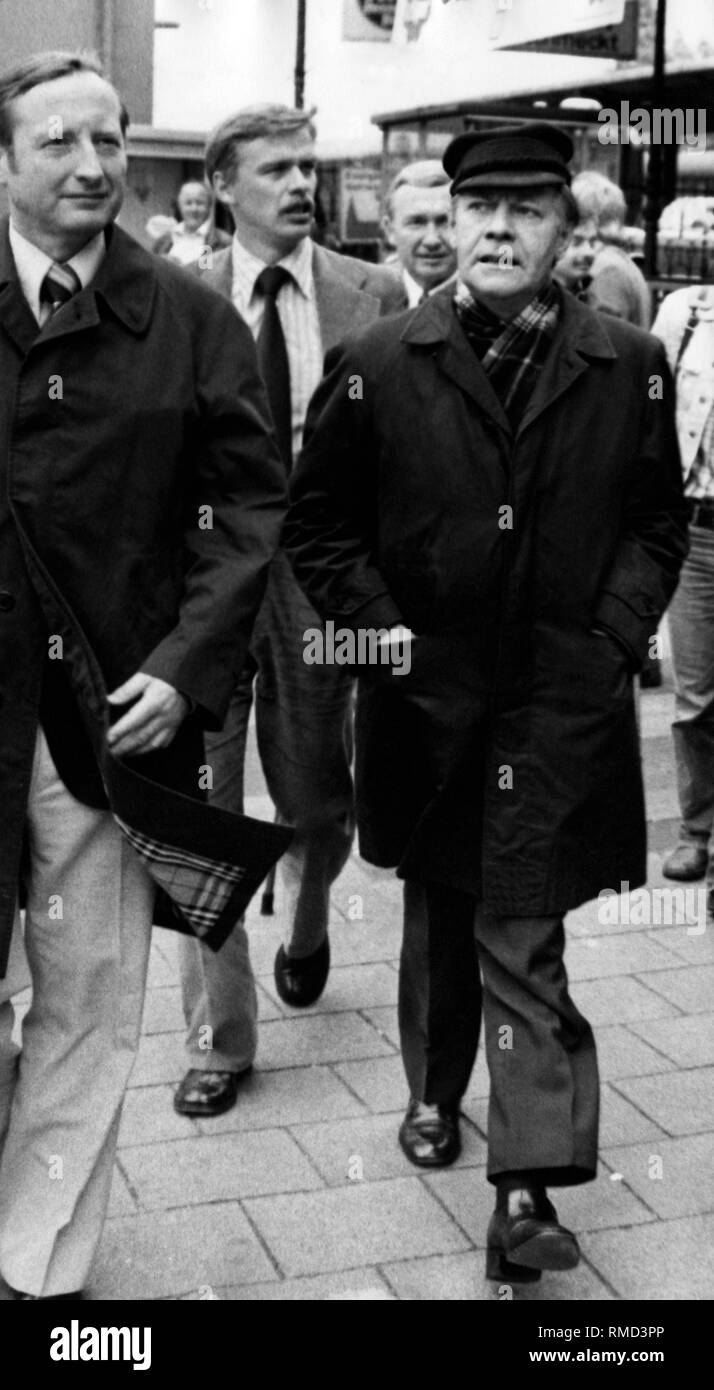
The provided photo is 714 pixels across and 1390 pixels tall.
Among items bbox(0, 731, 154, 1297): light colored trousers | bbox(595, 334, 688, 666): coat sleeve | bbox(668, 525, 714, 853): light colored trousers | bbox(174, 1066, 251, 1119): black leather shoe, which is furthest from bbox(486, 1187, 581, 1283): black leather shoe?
bbox(668, 525, 714, 853): light colored trousers

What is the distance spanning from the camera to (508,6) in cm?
1252

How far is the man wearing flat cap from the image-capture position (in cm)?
377

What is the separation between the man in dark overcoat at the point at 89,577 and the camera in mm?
3359

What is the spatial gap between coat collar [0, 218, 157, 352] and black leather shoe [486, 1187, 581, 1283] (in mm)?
1724

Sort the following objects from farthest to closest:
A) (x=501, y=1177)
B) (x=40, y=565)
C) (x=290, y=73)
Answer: (x=290, y=73), (x=501, y=1177), (x=40, y=565)

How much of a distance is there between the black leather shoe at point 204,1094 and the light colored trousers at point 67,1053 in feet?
3.01

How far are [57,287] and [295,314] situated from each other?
1520mm

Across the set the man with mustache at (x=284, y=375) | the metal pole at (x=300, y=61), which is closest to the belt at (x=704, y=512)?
the man with mustache at (x=284, y=375)

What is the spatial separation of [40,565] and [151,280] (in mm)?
551

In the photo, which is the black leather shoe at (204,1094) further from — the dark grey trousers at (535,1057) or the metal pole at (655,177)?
the metal pole at (655,177)

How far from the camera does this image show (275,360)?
4.81 m

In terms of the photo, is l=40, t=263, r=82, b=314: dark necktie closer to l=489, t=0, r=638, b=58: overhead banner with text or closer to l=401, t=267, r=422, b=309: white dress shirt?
l=401, t=267, r=422, b=309: white dress shirt

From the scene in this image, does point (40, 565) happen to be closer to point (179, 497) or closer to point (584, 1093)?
point (179, 497)
